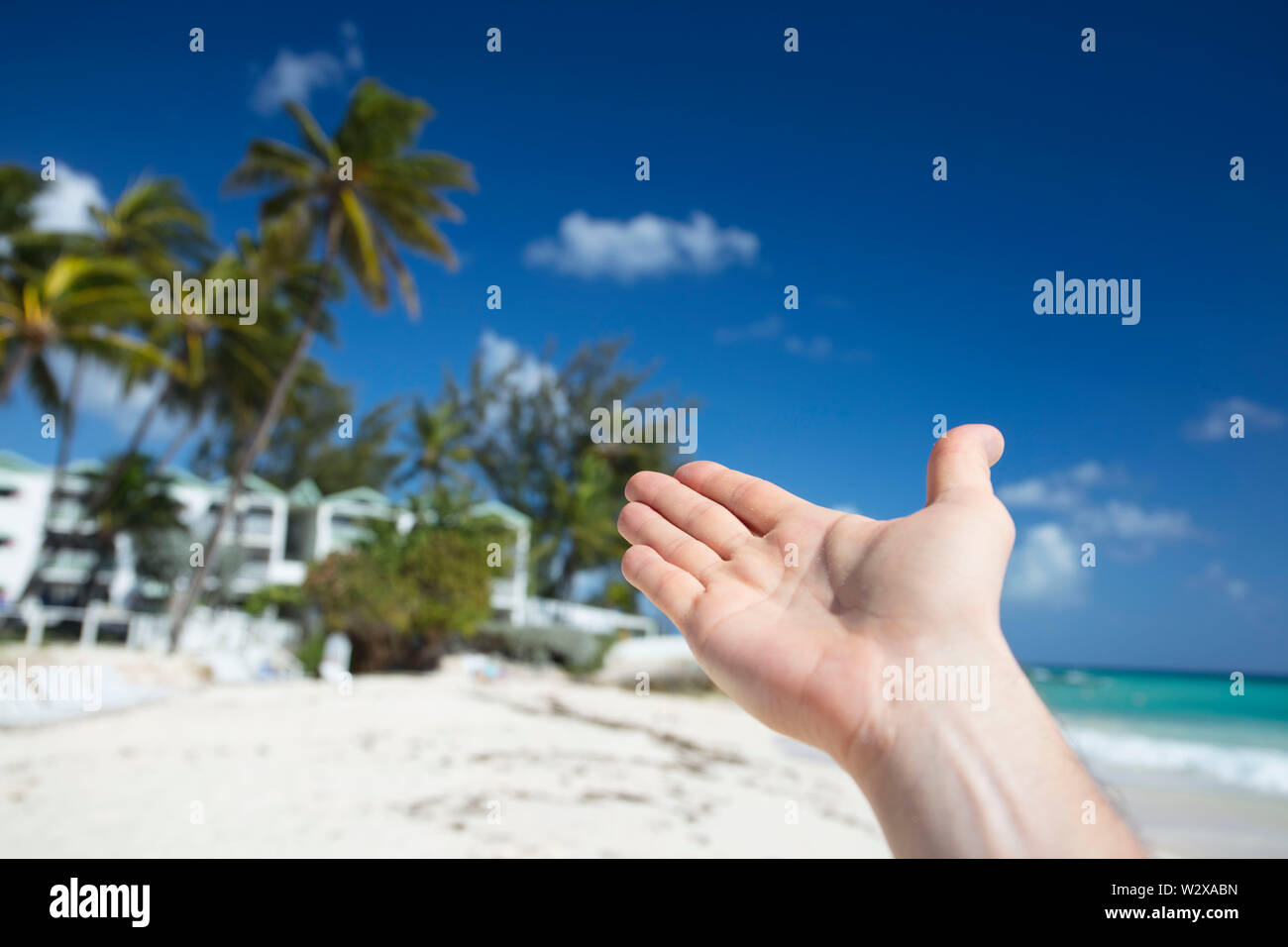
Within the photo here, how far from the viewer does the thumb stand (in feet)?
6.79

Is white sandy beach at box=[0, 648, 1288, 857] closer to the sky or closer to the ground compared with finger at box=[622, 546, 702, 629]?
closer to the ground

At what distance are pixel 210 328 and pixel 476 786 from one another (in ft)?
67.7

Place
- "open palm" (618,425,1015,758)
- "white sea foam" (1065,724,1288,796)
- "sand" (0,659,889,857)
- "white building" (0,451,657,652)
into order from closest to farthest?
"open palm" (618,425,1015,758) < "sand" (0,659,889,857) < "white sea foam" (1065,724,1288,796) < "white building" (0,451,657,652)

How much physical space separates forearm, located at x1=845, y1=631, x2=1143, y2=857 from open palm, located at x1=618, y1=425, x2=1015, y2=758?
0.09 m

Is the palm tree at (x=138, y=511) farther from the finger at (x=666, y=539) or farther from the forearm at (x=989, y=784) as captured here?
the forearm at (x=989, y=784)

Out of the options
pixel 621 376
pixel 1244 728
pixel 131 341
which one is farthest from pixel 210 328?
pixel 1244 728

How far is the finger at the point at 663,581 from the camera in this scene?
2227 mm

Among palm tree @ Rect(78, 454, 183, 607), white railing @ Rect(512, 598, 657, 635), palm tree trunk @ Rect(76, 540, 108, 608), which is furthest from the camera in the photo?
white railing @ Rect(512, 598, 657, 635)

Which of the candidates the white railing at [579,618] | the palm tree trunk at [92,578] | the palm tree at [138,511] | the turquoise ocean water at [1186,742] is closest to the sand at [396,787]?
the turquoise ocean water at [1186,742]

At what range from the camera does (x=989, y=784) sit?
1554 millimetres

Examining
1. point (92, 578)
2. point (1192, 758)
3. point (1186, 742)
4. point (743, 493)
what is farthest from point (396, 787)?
point (92, 578)

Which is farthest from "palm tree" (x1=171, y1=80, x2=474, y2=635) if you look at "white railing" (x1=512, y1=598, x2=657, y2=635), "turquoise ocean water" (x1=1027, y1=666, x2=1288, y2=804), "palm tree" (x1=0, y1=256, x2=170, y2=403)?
"turquoise ocean water" (x1=1027, y1=666, x2=1288, y2=804)

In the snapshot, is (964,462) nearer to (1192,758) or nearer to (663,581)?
(663,581)

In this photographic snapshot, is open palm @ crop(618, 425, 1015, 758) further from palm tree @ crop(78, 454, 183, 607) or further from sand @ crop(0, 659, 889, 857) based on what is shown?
palm tree @ crop(78, 454, 183, 607)
